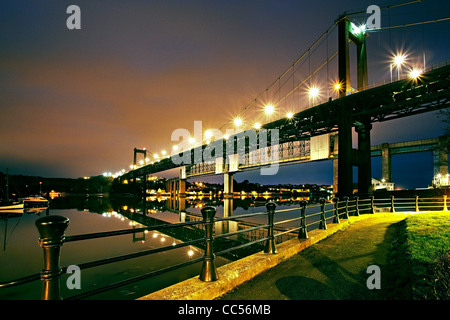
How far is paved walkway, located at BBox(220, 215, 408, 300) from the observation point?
3.76 meters

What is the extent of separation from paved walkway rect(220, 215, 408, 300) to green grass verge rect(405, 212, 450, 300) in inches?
11.4

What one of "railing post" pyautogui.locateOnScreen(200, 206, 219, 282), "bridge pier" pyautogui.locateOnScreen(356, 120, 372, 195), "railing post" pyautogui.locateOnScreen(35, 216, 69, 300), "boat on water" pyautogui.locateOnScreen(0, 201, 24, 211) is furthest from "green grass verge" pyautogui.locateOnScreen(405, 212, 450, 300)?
"boat on water" pyautogui.locateOnScreen(0, 201, 24, 211)

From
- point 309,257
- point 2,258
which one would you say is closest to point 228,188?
point 2,258

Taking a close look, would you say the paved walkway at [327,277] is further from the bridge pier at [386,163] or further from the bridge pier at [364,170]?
the bridge pier at [386,163]

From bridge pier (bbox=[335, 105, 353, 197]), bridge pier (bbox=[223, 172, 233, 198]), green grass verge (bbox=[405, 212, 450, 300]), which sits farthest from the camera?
bridge pier (bbox=[223, 172, 233, 198])

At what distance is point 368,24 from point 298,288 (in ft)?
119

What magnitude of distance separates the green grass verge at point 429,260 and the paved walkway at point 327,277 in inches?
11.4

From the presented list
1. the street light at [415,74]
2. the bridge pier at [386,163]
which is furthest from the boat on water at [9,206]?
the bridge pier at [386,163]

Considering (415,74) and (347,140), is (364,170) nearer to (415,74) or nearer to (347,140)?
(347,140)

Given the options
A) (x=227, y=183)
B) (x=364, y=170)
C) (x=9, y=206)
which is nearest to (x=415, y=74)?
(x=364, y=170)

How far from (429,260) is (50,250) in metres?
6.05

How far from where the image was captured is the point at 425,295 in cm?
318

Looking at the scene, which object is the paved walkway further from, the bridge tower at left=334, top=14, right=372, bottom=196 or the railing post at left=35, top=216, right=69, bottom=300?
the bridge tower at left=334, top=14, right=372, bottom=196

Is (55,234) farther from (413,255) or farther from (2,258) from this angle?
(2,258)
